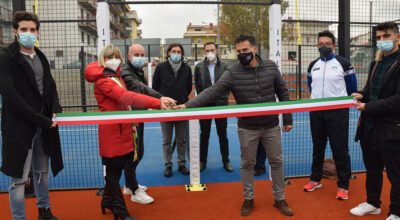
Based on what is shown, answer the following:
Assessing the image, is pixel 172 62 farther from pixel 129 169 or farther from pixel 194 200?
pixel 194 200

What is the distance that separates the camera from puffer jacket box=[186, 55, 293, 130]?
3406mm

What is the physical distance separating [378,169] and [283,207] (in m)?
1.17

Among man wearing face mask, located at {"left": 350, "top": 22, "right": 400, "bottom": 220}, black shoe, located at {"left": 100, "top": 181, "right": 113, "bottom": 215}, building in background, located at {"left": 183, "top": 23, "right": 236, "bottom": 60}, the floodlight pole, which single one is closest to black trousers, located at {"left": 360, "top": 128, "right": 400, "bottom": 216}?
man wearing face mask, located at {"left": 350, "top": 22, "right": 400, "bottom": 220}

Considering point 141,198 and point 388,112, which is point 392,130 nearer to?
point 388,112

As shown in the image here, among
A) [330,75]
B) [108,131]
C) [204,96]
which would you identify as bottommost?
[108,131]

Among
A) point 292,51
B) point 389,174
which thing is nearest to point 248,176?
point 389,174

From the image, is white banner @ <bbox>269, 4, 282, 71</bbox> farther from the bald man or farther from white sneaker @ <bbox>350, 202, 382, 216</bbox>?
white sneaker @ <bbox>350, 202, 382, 216</bbox>

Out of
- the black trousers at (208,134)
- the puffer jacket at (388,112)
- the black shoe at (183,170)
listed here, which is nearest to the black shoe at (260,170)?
the black trousers at (208,134)

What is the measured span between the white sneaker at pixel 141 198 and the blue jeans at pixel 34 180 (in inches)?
41.8

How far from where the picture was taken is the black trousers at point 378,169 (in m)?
3.06

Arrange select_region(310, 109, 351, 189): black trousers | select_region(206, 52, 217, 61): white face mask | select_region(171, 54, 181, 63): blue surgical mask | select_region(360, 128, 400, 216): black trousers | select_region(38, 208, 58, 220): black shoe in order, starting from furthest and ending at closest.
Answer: select_region(206, 52, 217, 61): white face mask, select_region(171, 54, 181, 63): blue surgical mask, select_region(310, 109, 351, 189): black trousers, select_region(38, 208, 58, 220): black shoe, select_region(360, 128, 400, 216): black trousers

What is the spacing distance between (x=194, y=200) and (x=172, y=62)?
2.21 meters

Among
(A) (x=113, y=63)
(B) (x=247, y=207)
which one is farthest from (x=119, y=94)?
(B) (x=247, y=207)

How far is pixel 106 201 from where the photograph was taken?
3.44 meters
